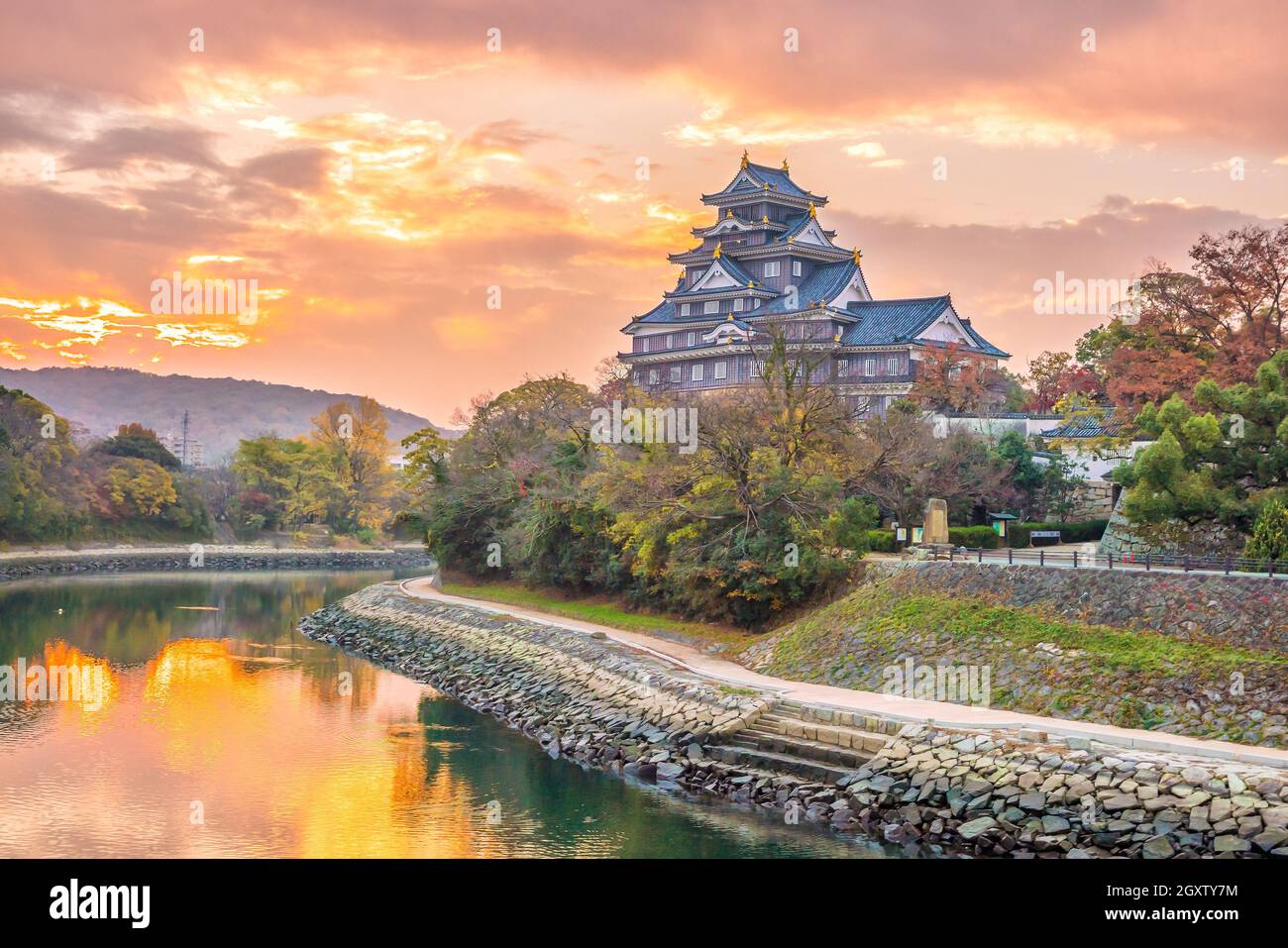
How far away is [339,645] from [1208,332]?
30040 mm

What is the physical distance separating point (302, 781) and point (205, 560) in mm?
64407

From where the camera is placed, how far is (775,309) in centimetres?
6769

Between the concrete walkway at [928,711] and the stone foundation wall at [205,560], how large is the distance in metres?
49.2

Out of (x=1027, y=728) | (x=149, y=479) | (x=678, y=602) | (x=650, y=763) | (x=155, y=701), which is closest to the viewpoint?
(x=1027, y=728)

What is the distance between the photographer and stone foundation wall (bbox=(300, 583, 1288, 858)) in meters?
17.5

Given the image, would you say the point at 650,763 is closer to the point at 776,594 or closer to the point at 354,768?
the point at 354,768

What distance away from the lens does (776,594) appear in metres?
32.2

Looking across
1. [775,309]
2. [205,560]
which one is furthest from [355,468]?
[775,309]

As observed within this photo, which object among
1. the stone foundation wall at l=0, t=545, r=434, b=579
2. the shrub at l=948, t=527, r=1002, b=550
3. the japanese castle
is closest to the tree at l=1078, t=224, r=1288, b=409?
the shrub at l=948, t=527, r=1002, b=550

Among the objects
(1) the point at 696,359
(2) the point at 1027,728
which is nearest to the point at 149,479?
(1) the point at 696,359

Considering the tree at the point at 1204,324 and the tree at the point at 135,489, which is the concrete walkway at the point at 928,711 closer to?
the tree at the point at 1204,324

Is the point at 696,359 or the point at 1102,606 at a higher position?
the point at 696,359

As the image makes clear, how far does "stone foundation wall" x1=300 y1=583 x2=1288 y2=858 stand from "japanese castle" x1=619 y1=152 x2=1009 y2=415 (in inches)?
1340

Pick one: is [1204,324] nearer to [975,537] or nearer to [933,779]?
[975,537]
